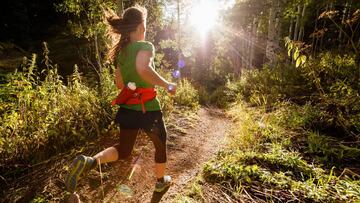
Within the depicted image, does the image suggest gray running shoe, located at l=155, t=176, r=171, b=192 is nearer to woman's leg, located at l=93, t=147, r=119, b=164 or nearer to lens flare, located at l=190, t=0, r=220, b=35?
woman's leg, located at l=93, t=147, r=119, b=164

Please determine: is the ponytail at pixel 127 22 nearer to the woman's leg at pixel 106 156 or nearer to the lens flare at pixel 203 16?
the woman's leg at pixel 106 156

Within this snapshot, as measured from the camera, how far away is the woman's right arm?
2598 millimetres

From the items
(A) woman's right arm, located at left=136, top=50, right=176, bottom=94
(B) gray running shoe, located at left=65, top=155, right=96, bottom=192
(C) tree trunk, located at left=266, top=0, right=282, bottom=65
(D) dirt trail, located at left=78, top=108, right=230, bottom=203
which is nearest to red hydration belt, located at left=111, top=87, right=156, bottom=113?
(A) woman's right arm, located at left=136, top=50, right=176, bottom=94

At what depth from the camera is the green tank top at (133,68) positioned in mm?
2652

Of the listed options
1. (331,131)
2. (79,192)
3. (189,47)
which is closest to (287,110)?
(331,131)

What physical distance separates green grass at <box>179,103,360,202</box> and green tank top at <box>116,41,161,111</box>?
1212 millimetres

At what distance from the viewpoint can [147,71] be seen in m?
2.59

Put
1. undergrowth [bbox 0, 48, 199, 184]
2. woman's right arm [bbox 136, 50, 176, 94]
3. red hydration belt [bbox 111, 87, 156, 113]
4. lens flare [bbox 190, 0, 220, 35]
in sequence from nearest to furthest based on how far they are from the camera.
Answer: woman's right arm [bbox 136, 50, 176, 94] → red hydration belt [bbox 111, 87, 156, 113] → undergrowth [bbox 0, 48, 199, 184] → lens flare [bbox 190, 0, 220, 35]

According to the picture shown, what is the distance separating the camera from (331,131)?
4.68 meters

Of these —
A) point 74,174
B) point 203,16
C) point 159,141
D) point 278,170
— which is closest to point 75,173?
Result: point 74,174

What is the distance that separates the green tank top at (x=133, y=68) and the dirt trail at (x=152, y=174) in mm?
1235

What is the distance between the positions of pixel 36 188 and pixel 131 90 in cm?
202

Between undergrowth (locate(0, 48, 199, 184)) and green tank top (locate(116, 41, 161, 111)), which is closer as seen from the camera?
green tank top (locate(116, 41, 161, 111))

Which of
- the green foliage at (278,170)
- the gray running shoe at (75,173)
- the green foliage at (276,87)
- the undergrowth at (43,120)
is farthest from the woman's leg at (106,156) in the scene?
the green foliage at (276,87)
